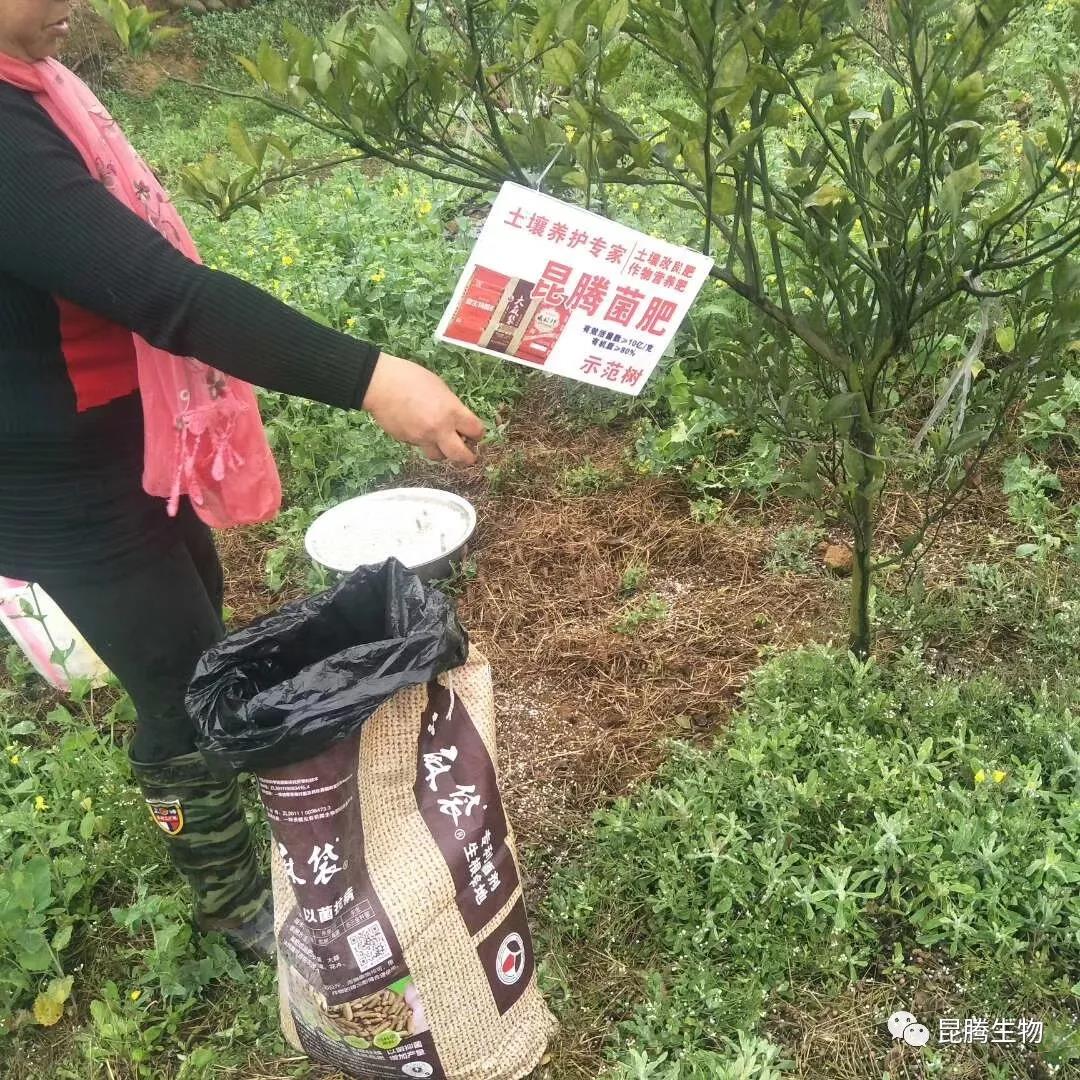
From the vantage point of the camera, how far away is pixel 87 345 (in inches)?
58.5

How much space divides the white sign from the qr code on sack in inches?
36.3

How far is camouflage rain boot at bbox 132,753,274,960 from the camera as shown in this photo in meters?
1.88

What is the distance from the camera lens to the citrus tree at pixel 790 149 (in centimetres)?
130

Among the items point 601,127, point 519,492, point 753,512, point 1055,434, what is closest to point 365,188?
point 519,492

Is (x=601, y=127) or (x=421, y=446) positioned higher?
(x=601, y=127)

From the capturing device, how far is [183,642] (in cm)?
176

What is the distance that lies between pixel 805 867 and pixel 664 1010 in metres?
0.38

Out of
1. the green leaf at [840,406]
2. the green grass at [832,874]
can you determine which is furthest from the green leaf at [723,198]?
the green grass at [832,874]

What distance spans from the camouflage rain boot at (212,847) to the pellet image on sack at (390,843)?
31 centimetres

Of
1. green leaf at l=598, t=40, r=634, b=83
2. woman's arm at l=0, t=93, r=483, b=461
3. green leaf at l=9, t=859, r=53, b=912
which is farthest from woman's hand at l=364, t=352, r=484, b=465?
green leaf at l=9, t=859, r=53, b=912

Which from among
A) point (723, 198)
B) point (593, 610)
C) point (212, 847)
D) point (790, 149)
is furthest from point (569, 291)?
point (593, 610)

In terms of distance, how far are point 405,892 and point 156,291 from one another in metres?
0.97

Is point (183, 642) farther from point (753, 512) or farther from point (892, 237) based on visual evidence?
point (753, 512)

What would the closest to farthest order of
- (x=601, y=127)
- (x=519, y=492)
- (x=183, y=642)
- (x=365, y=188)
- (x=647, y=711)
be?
1. (x=601, y=127)
2. (x=183, y=642)
3. (x=647, y=711)
4. (x=519, y=492)
5. (x=365, y=188)
